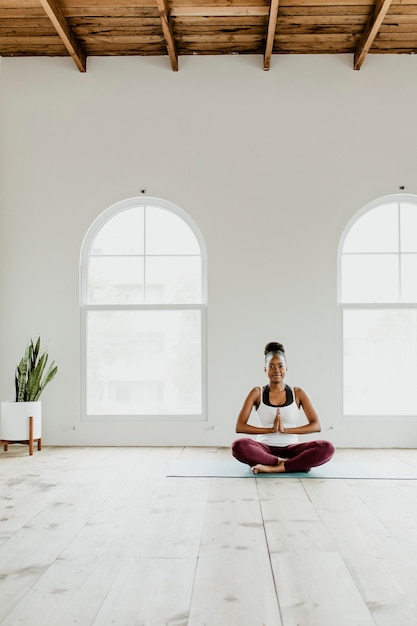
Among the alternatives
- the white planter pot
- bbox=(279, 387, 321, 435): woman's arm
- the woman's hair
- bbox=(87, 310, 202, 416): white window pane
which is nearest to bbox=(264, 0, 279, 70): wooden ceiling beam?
bbox=(87, 310, 202, 416): white window pane

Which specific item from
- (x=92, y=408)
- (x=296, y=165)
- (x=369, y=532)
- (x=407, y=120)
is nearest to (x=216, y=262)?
(x=296, y=165)

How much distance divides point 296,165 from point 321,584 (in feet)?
13.5

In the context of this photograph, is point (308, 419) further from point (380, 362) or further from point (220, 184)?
point (220, 184)

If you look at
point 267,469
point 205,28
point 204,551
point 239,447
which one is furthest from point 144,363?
point 204,551

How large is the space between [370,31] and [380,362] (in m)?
2.72

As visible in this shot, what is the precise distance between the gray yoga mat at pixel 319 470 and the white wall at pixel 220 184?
86 centimetres

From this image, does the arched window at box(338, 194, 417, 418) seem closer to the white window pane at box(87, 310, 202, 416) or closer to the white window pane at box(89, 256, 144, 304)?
the white window pane at box(87, 310, 202, 416)

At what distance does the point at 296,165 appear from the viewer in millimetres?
5711

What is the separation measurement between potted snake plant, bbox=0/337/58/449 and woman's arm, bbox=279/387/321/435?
2.11 m

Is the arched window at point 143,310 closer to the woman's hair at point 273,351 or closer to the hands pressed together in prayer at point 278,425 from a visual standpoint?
the woman's hair at point 273,351

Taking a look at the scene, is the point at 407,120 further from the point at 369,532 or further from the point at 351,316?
the point at 369,532

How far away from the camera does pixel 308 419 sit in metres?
4.41

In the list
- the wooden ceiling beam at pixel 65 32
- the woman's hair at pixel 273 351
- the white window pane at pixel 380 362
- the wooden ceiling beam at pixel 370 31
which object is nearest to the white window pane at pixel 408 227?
the white window pane at pixel 380 362

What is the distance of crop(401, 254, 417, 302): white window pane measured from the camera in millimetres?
5691
